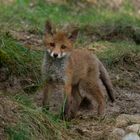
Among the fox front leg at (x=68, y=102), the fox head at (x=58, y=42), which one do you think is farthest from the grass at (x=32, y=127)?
the fox head at (x=58, y=42)

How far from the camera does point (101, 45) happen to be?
13.0 meters

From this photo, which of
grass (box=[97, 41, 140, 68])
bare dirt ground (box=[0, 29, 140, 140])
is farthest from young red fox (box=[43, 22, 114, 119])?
grass (box=[97, 41, 140, 68])

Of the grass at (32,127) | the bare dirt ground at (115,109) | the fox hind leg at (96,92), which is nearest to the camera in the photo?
the grass at (32,127)

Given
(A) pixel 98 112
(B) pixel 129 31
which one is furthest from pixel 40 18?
(A) pixel 98 112

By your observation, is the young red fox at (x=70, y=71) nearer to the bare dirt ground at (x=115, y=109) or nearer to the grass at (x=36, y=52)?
the bare dirt ground at (x=115, y=109)

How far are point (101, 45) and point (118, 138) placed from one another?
5.30m

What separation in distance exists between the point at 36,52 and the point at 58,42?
2.25 metres

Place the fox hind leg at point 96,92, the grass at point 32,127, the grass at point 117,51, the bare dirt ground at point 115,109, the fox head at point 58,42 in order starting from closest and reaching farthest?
the grass at point 32,127 < the bare dirt ground at point 115,109 < the fox head at point 58,42 < the fox hind leg at point 96,92 < the grass at point 117,51

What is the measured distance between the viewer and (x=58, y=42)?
870 centimetres

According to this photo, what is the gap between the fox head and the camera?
28.5 feet

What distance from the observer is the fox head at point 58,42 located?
8695 mm

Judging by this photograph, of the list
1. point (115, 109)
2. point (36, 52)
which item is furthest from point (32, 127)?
point (36, 52)

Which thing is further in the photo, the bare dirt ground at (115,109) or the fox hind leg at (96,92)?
the fox hind leg at (96,92)

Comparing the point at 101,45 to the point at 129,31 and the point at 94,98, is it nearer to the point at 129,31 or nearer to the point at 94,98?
the point at 129,31
